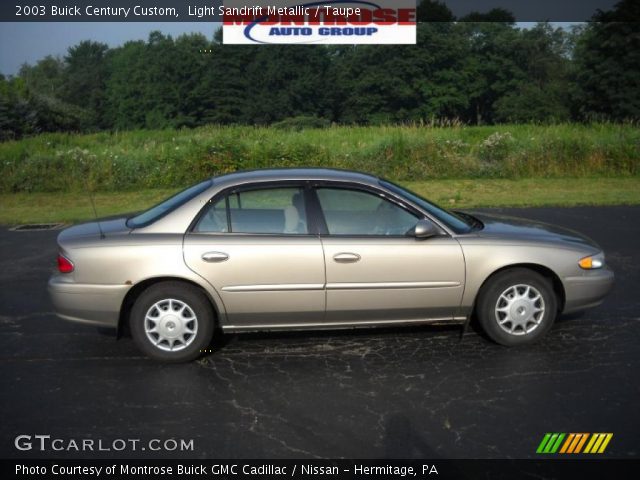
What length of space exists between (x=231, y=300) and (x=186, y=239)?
60cm

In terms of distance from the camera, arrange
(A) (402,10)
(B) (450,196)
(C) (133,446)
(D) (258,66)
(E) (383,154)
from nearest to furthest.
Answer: (C) (133,446), (B) (450,196), (E) (383,154), (A) (402,10), (D) (258,66)

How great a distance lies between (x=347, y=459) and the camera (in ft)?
13.2

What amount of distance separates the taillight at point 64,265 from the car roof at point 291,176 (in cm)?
133

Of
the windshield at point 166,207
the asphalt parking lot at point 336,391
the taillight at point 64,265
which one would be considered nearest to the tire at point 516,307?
the asphalt parking lot at point 336,391

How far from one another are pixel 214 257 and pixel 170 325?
2.07ft

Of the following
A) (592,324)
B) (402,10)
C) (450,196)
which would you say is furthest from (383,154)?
(402,10)

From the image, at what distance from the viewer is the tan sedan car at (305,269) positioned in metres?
5.54

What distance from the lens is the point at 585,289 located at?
231 inches

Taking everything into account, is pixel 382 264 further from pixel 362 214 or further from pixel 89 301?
pixel 89 301

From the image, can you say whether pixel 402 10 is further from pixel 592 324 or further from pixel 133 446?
pixel 133 446

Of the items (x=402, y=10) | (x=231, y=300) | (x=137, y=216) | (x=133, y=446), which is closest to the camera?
(x=133, y=446)

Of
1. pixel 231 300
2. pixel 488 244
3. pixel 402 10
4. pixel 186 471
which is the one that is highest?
pixel 402 10

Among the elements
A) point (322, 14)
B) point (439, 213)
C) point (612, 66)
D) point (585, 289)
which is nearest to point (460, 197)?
point (439, 213)

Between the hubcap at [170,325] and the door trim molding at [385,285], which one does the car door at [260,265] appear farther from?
the hubcap at [170,325]
